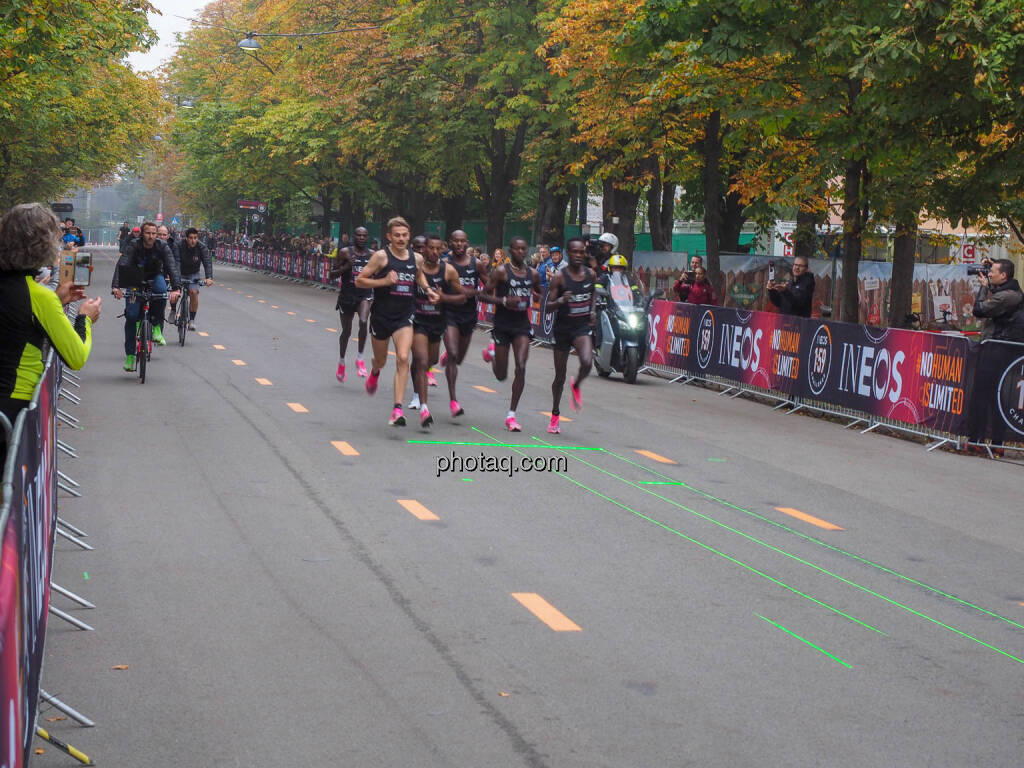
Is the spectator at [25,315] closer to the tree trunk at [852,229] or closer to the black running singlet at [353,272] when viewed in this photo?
the black running singlet at [353,272]

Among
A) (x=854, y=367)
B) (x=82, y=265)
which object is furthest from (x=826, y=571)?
(x=82, y=265)

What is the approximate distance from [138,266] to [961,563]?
11.3 meters

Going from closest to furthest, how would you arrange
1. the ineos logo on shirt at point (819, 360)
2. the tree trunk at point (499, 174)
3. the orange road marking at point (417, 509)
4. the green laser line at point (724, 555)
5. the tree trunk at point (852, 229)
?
the green laser line at point (724, 555)
the orange road marking at point (417, 509)
the ineos logo on shirt at point (819, 360)
the tree trunk at point (852, 229)
the tree trunk at point (499, 174)

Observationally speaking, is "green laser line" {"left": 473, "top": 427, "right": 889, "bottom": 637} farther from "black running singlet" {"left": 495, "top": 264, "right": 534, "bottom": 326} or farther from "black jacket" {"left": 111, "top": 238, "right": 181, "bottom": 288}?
"black jacket" {"left": 111, "top": 238, "right": 181, "bottom": 288}

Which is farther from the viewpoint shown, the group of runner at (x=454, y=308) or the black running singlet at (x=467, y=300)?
the black running singlet at (x=467, y=300)

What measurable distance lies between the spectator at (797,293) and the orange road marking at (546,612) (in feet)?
41.9

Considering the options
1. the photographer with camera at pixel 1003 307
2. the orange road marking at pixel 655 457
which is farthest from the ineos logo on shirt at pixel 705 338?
the orange road marking at pixel 655 457

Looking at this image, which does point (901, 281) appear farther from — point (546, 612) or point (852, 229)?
point (546, 612)

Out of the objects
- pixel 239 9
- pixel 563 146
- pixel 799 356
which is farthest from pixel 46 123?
pixel 239 9

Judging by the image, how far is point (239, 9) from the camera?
7481cm

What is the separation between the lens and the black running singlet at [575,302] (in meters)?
13.9

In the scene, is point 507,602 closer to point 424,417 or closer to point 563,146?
point 424,417

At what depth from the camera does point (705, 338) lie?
20922 mm

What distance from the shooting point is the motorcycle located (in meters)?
20.7
